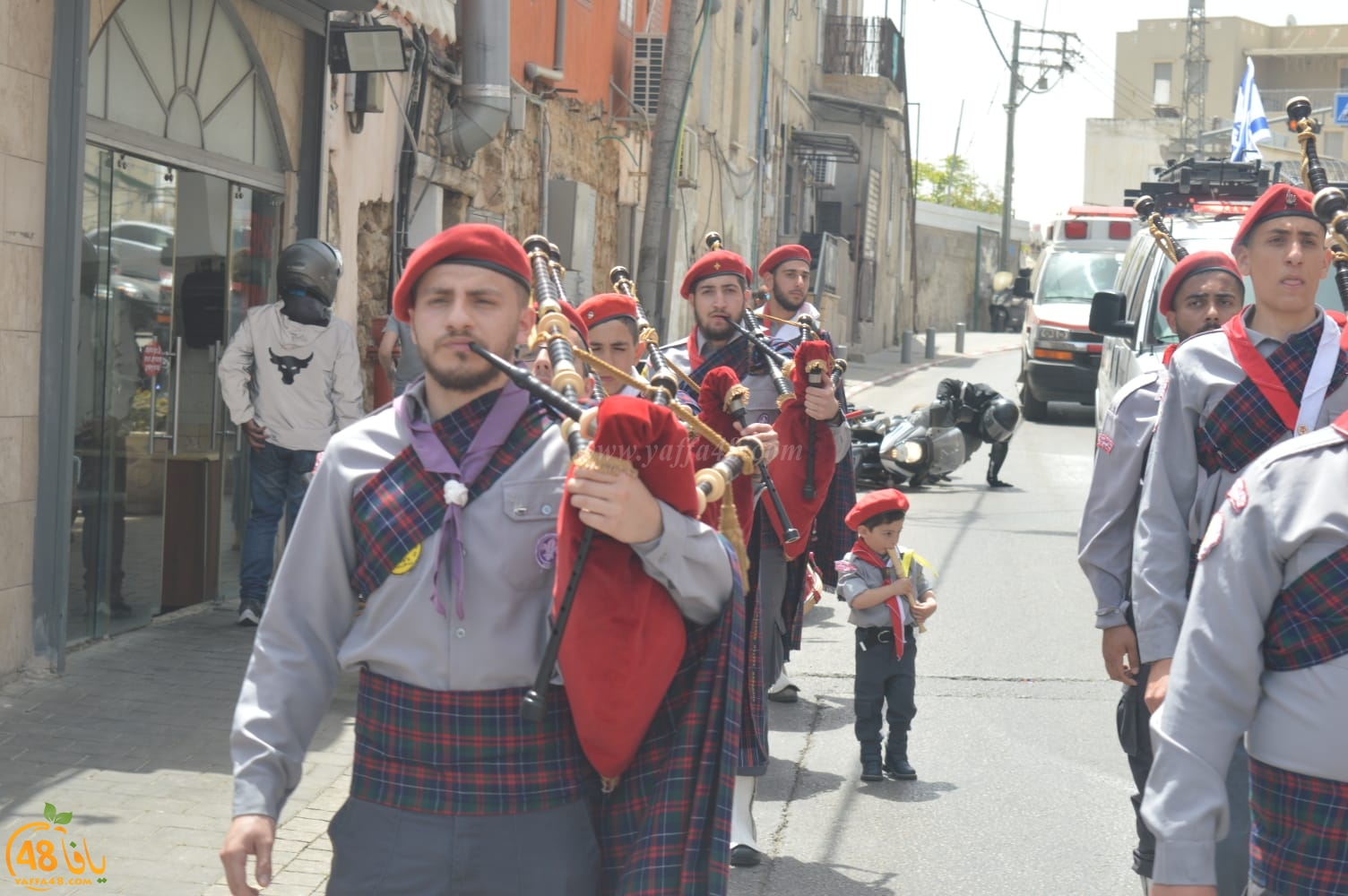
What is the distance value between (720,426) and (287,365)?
157 inches

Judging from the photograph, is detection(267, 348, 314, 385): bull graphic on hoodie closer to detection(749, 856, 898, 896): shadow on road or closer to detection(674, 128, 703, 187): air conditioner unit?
detection(749, 856, 898, 896): shadow on road

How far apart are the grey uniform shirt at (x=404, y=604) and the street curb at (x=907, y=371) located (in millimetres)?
25446

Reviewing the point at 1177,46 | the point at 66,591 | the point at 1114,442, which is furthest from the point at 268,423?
the point at 1177,46

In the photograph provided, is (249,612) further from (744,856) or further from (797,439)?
(744,856)

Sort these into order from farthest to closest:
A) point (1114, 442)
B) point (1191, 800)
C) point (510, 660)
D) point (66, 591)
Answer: point (66, 591), point (1114, 442), point (510, 660), point (1191, 800)

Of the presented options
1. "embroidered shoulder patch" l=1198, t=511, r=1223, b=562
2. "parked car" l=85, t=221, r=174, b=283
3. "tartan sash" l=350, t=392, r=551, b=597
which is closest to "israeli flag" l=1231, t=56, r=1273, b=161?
"parked car" l=85, t=221, r=174, b=283

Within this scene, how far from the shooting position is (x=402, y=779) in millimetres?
2947

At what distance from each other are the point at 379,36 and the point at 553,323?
297 inches

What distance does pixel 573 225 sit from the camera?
17.3 meters

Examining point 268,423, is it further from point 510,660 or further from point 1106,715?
point 510,660

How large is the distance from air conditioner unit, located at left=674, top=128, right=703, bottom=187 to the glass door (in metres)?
13.6

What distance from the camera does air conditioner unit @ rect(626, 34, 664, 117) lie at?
67.8ft

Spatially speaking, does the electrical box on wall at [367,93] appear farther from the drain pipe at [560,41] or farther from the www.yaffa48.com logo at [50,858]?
the www.yaffa48.com logo at [50,858]

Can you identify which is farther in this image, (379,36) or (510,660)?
(379,36)
